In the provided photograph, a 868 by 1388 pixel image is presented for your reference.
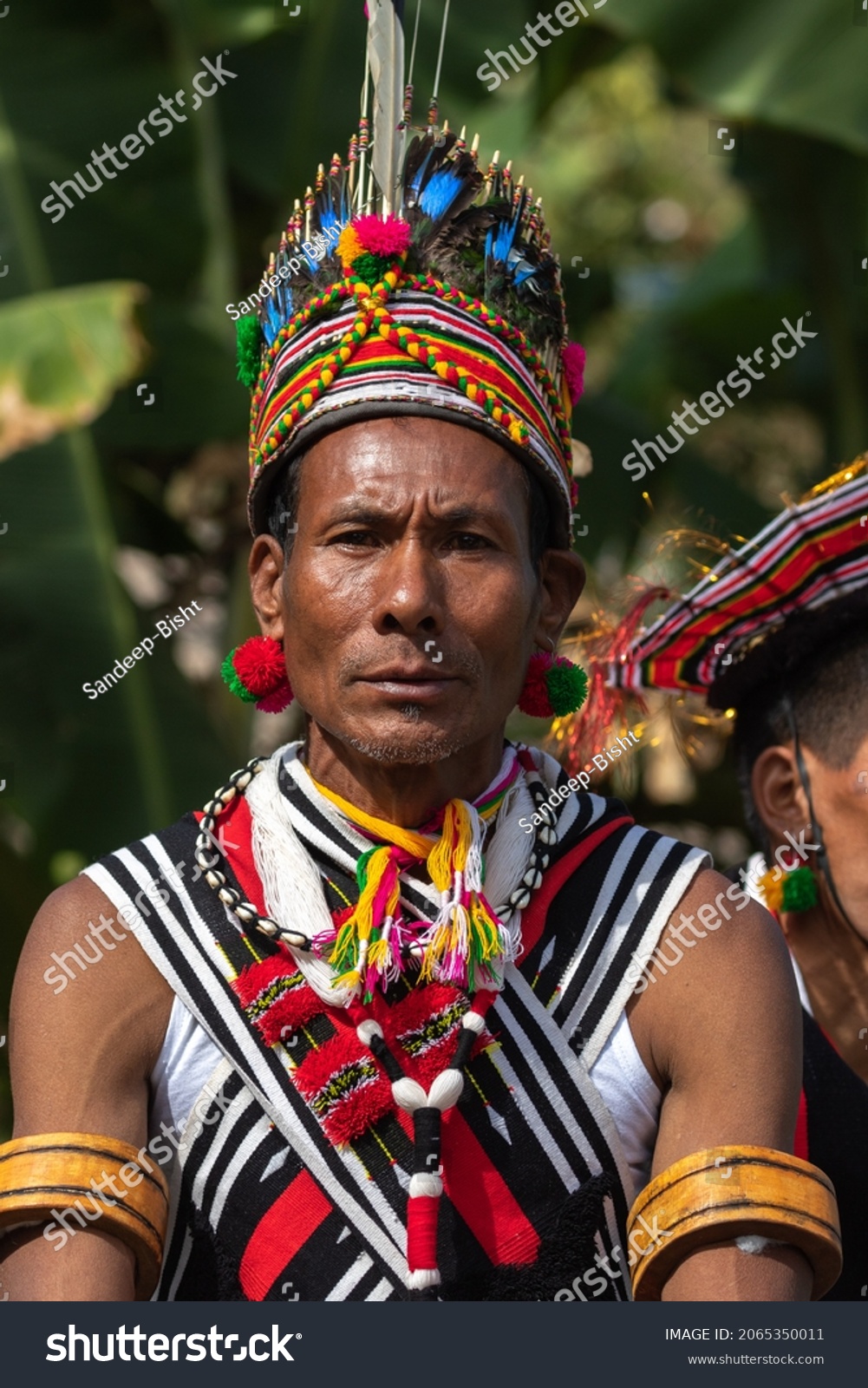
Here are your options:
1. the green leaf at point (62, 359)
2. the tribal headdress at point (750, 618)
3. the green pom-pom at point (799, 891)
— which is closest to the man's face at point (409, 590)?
the tribal headdress at point (750, 618)

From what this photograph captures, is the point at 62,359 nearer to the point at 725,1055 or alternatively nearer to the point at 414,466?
the point at 414,466

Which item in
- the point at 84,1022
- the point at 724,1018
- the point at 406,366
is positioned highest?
the point at 406,366

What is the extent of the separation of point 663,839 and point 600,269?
167 inches

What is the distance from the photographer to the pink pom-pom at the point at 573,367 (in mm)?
2854

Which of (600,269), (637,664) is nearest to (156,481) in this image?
(600,269)

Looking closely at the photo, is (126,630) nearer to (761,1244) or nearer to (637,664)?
(637,664)

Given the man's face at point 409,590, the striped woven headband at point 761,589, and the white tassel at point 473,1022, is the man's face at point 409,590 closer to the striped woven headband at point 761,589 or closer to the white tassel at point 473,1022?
the white tassel at point 473,1022

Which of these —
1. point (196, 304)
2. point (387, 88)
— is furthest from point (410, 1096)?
point (196, 304)

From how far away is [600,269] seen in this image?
6.50 meters

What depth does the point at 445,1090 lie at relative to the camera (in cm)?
241

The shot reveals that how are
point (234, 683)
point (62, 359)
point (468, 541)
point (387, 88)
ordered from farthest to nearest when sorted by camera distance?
1. point (62, 359)
2. point (234, 683)
3. point (387, 88)
4. point (468, 541)

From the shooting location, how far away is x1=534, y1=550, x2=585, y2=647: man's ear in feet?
9.00

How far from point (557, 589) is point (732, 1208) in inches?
40.6

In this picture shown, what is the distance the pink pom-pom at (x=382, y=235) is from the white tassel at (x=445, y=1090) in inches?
49.7
